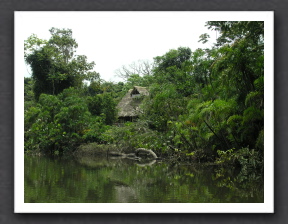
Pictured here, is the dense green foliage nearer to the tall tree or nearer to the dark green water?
the tall tree

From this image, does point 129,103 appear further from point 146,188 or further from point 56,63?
point 146,188

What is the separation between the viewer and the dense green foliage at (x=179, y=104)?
20.8 feet

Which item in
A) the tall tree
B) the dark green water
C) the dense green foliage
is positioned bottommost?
the dark green water

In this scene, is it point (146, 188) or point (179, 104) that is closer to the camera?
point (146, 188)

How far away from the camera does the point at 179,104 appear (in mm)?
9812

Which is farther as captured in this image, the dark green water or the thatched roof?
the thatched roof

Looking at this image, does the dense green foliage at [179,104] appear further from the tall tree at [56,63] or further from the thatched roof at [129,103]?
the thatched roof at [129,103]

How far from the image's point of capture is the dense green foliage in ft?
20.8

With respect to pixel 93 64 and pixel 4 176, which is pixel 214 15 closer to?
pixel 4 176

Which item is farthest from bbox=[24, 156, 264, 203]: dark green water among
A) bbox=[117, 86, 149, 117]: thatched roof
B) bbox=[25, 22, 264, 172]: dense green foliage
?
bbox=[117, 86, 149, 117]: thatched roof

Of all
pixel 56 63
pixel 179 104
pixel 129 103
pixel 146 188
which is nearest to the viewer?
pixel 146 188

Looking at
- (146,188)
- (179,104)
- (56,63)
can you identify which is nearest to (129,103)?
(56,63)

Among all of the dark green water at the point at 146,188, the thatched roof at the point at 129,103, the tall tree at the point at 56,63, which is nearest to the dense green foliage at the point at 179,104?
the tall tree at the point at 56,63

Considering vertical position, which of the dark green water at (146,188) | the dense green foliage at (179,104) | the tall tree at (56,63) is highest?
the tall tree at (56,63)
